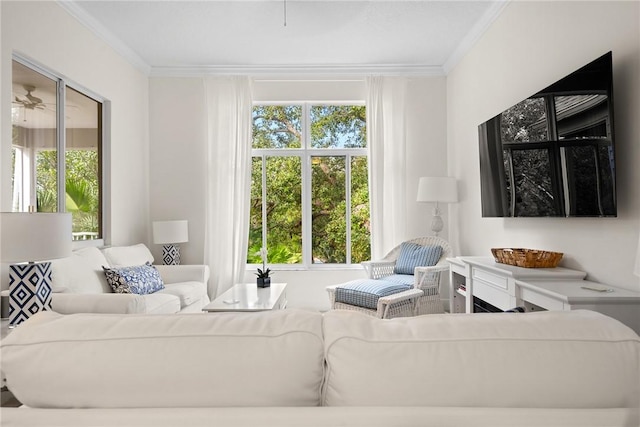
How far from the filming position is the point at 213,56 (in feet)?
15.2

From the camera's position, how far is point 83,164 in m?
3.88

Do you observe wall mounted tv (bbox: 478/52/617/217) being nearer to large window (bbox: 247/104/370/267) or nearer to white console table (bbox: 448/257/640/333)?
white console table (bbox: 448/257/640/333)

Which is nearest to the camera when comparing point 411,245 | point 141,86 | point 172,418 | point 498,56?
point 172,418

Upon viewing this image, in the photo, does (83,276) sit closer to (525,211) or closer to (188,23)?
(188,23)

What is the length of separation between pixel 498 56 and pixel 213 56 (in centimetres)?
297

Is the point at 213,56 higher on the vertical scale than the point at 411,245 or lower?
higher

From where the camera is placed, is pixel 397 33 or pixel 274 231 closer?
pixel 397 33

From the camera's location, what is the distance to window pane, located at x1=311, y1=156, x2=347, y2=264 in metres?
5.17

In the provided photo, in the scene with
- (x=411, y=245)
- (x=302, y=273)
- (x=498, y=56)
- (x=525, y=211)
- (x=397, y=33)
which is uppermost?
(x=397, y=33)

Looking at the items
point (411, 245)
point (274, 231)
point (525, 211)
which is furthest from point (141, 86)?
point (525, 211)

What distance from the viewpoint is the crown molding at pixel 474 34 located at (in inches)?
139

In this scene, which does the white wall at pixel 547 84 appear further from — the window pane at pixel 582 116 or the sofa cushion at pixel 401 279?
the sofa cushion at pixel 401 279

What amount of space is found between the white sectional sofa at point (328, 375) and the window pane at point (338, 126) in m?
4.45

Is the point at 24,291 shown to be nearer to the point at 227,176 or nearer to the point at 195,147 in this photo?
the point at 227,176
